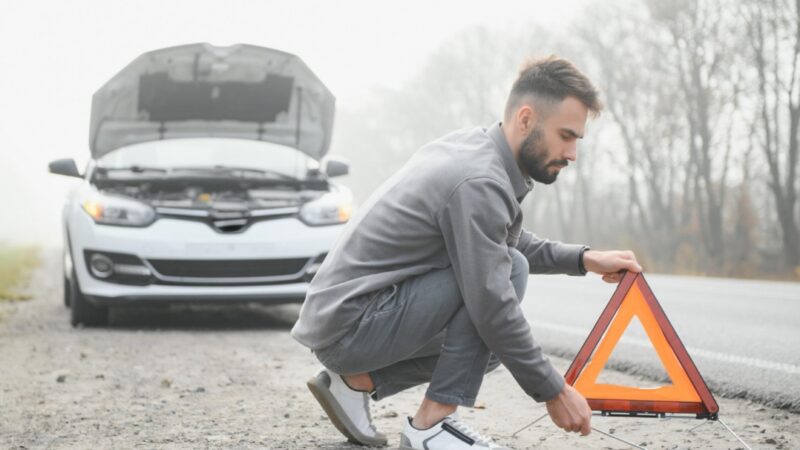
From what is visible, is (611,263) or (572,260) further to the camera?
(572,260)

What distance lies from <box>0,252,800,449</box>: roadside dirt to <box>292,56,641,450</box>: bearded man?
384mm

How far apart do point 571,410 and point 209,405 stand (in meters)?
1.98

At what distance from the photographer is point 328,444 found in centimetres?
355

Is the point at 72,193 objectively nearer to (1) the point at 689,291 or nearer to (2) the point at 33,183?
(1) the point at 689,291

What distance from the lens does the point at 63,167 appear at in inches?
296

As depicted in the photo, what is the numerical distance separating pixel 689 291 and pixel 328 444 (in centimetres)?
899

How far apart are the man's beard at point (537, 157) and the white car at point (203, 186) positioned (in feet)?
13.2

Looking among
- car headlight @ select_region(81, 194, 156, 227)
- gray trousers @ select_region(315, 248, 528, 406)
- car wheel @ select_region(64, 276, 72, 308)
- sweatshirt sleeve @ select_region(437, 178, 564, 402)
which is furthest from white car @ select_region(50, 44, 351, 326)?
sweatshirt sleeve @ select_region(437, 178, 564, 402)

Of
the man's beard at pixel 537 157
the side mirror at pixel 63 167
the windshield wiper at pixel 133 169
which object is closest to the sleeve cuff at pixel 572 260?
the man's beard at pixel 537 157

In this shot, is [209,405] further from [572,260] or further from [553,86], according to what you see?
[553,86]

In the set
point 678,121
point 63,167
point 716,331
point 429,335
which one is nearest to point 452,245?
point 429,335

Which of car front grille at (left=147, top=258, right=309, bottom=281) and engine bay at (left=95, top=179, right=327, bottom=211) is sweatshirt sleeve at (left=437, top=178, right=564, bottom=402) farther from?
engine bay at (left=95, top=179, right=327, bottom=211)

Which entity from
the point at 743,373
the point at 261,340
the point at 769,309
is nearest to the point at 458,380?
the point at 743,373

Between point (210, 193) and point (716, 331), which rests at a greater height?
point (210, 193)
